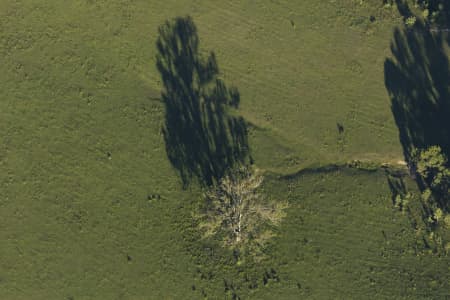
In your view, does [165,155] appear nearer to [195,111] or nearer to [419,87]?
[195,111]

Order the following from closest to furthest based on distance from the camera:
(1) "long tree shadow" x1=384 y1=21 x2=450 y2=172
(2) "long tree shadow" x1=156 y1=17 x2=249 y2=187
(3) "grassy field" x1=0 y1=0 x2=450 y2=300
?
(3) "grassy field" x1=0 y1=0 x2=450 y2=300, (2) "long tree shadow" x1=156 y1=17 x2=249 y2=187, (1) "long tree shadow" x1=384 y1=21 x2=450 y2=172

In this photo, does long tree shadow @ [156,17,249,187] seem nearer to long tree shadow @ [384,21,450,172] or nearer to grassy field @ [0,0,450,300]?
grassy field @ [0,0,450,300]

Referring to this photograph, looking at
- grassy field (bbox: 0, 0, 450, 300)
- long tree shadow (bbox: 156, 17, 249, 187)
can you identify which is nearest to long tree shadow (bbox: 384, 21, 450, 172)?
grassy field (bbox: 0, 0, 450, 300)

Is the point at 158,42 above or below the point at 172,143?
above

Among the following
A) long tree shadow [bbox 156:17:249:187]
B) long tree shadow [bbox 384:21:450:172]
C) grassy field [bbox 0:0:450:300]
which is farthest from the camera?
long tree shadow [bbox 384:21:450:172]

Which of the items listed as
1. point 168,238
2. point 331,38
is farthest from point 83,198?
point 331,38

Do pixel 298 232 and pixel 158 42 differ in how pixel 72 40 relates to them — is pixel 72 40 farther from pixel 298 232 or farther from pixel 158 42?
pixel 298 232
